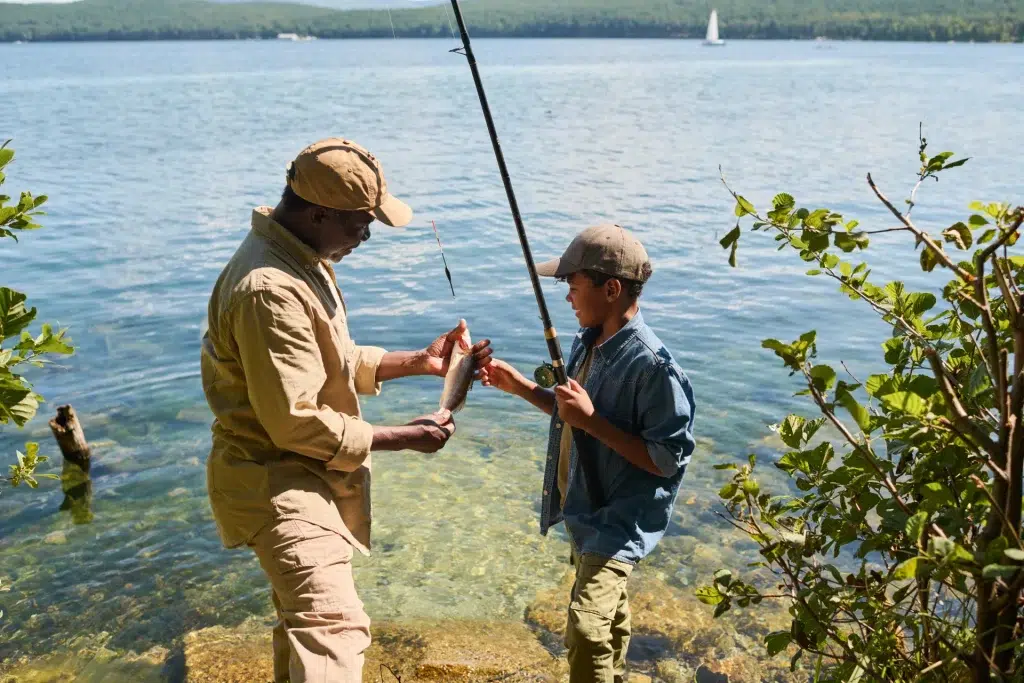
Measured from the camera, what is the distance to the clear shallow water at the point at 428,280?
7227 mm

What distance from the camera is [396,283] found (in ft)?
54.2

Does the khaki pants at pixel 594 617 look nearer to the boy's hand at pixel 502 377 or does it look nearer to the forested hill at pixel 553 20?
the boy's hand at pixel 502 377

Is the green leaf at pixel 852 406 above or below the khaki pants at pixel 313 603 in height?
above

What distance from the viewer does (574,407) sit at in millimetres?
4070

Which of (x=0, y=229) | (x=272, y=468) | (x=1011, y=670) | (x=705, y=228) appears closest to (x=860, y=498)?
(x=1011, y=670)

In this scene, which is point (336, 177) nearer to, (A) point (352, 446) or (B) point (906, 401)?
(A) point (352, 446)

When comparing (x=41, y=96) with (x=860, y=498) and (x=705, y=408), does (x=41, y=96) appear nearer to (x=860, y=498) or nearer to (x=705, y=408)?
(x=705, y=408)

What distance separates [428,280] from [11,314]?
13563 mm

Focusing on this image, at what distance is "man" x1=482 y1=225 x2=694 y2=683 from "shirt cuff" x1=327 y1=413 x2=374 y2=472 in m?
0.82

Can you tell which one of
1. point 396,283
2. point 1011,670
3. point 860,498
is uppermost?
point 860,498

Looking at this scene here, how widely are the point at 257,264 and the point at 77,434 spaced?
623cm

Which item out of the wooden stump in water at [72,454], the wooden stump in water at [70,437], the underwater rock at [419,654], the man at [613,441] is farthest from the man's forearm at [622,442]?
the wooden stump in water at [70,437]

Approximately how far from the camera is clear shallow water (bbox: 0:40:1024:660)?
7.23 meters

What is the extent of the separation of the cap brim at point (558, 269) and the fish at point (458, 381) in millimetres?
525
